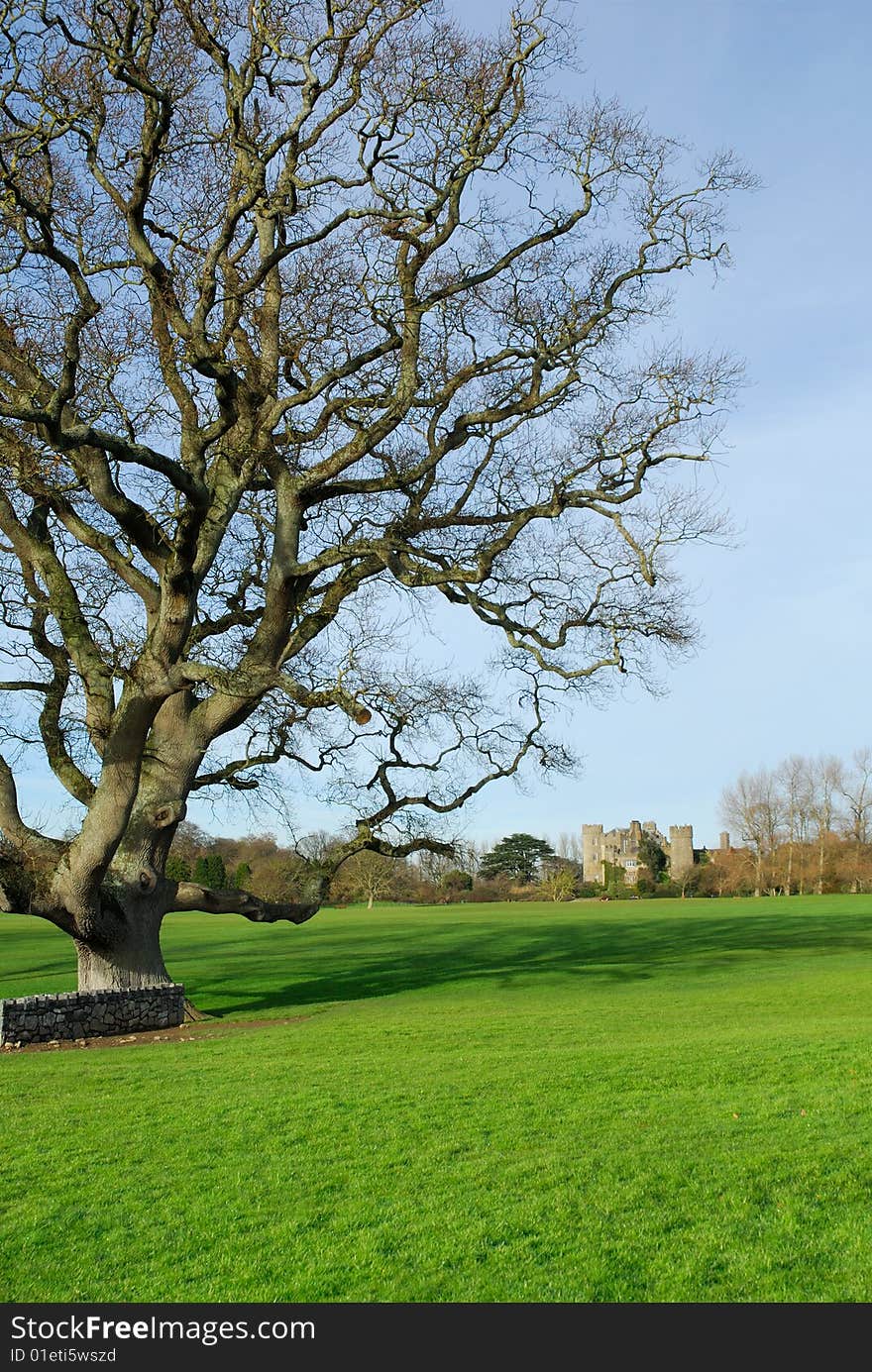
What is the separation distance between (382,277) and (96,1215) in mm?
15270

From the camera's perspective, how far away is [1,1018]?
1695 centimetres

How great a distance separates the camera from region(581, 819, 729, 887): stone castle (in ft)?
383

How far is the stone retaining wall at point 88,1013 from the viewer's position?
55.9 ft

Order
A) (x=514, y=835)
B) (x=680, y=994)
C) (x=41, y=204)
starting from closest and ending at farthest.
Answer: (x=41, y=204)
(x=680, y=994)
(x=514, y=835)

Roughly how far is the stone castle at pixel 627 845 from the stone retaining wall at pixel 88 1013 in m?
99.0

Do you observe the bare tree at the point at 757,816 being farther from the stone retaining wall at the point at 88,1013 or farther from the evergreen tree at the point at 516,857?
the stone retaining wall at the point at 88,1013

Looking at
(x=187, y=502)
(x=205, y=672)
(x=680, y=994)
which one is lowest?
(x=680, y=994)

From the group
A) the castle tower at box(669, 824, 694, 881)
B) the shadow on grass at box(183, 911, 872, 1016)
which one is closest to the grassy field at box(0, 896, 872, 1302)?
the shadow on grass at box(183, 911, 872, 1016)

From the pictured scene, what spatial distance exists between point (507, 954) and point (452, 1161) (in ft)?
93.0

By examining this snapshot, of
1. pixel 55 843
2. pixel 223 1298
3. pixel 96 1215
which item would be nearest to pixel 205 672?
pixel 55 843

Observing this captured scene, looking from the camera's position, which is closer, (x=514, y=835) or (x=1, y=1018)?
(x=1, y=1018)

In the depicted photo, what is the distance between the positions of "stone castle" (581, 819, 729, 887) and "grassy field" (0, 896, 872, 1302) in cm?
10028

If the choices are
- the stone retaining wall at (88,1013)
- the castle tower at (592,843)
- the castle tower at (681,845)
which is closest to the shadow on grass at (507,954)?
the stone retaining wall at (88,1013)

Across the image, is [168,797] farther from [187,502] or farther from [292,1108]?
[292,1108]
